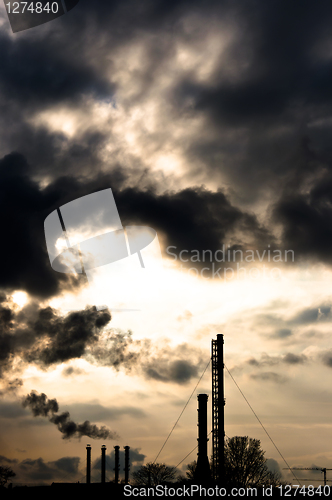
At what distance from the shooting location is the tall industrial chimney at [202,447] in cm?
3638

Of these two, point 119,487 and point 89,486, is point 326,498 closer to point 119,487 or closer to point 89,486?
point 119,487

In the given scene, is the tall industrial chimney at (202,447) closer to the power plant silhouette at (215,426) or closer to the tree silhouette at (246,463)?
the power plant silhouette at (215,426)

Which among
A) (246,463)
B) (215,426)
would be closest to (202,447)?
(215,426)

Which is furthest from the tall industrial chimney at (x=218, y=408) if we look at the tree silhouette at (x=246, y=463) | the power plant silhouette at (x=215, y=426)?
the tree silhouette at (x=246, y=463)

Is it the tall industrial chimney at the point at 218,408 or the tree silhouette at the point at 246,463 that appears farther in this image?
the tree silhouette at the point at 246,463

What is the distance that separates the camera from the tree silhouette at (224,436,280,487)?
49.9 m

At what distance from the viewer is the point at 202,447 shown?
37.0 m

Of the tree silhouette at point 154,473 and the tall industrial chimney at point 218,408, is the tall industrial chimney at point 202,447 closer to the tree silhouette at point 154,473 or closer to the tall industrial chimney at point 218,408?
the tall industrial chimney at point 218,408

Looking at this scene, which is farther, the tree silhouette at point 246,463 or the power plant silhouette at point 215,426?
the tree silhouette at point 246,463

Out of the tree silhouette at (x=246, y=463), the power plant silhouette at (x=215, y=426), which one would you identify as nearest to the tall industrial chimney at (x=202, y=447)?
the power plant silhouette at (x=215, y=426)

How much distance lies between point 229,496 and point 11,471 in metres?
59.4

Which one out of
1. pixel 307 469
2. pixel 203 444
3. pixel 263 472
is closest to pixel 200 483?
pixel 203 444

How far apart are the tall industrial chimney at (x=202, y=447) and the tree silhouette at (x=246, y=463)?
46.3 feet

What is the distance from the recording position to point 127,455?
185ft
